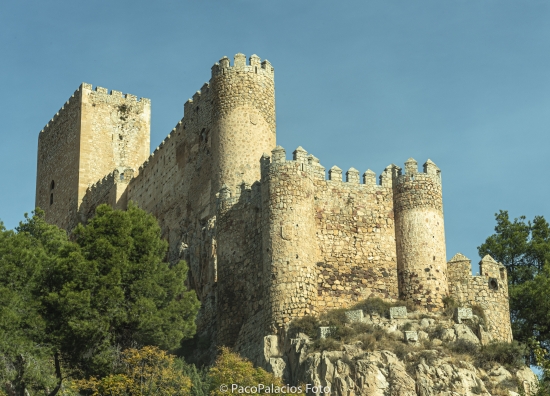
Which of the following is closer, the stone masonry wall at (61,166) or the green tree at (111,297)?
the green tree at (111,297)

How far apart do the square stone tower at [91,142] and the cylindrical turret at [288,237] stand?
2351 centimetres

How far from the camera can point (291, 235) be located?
33.3 metres

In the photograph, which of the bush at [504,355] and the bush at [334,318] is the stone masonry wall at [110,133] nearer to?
the bush at [334,318]

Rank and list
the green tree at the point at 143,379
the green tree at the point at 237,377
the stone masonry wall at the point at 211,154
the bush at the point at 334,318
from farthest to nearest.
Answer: the stone masonry wall at the point at 211,154, the bush at the point at 334,318, the green tree at the point at 237,377, the green tree at the point at 143,379

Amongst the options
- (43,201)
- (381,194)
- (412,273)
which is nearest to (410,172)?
(381,194)

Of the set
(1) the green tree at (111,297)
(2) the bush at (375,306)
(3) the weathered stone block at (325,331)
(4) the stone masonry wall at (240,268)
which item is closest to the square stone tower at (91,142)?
(4) the stone masonry wall at (240,268)

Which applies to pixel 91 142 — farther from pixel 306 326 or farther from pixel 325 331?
pixel 325 331

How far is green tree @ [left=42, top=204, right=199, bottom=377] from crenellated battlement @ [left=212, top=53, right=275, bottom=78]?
1077 cm

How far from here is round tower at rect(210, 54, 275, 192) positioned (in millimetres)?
40531

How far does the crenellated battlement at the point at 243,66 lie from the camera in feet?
139

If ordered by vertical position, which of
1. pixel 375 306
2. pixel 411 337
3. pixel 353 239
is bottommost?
pixel 411 337

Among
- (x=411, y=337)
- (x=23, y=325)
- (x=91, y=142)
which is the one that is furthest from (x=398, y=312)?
(x=91, y=142)

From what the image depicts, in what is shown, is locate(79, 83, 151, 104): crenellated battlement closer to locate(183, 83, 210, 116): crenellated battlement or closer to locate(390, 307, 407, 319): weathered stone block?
locate(183, 83, 210, 116): crenellated battlement

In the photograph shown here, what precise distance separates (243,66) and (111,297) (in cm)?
1438
